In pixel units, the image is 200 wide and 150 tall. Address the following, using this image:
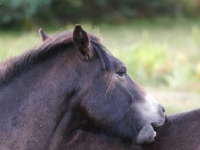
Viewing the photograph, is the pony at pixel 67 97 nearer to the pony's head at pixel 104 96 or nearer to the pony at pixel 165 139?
the pony's head at pixel 104 96

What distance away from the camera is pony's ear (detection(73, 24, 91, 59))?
371 centimetres

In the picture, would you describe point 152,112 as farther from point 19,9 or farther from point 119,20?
point 119,20

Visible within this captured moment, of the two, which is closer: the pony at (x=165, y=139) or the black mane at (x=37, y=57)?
the black mane at (x=37, y=57)

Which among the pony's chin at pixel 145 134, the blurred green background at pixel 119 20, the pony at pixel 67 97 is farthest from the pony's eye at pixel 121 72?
the blurred green background at pixel 119 20

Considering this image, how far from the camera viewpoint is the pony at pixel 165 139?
4004 millimetres

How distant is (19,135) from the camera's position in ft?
12.1

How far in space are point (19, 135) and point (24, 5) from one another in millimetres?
22183

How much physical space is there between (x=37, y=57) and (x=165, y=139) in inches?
47.3

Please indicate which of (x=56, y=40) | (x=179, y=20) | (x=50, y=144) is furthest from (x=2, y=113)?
(x=179, y=20)

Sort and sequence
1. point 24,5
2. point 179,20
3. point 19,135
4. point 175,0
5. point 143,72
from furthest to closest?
point 175,0 → point 179,20 → point 24,5 → point 143,72 → point 19,135

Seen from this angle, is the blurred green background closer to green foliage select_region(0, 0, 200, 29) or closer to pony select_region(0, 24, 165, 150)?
green foliage select_region(0, 0, 200, 29)

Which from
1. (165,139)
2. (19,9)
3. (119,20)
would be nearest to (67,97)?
(165,139)

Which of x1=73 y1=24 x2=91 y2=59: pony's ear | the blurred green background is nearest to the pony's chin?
x1=73 y1=24 x2=91 y2=59: pony's ear

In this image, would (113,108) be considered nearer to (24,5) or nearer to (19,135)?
(19,135)
